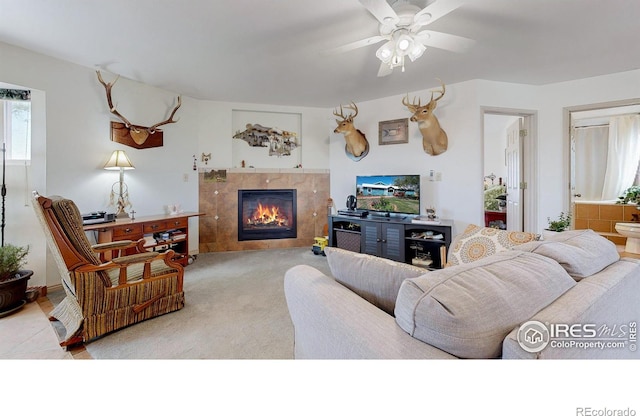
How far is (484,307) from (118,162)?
3.56 m

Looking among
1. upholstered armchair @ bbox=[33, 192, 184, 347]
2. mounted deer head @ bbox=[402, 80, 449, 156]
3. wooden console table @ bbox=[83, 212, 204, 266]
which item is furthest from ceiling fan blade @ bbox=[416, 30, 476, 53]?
wooden console table @ bbox=[83, 212, 204, 266]

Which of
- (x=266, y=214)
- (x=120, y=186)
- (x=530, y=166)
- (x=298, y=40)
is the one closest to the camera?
(x=298, y=40)

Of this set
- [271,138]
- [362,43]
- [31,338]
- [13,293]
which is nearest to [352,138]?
[271,138]

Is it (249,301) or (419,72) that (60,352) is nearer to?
(249,301)

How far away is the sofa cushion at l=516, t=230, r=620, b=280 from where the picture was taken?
2.88 feet

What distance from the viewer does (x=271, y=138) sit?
432 cm

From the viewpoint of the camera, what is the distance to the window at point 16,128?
8.19 feet

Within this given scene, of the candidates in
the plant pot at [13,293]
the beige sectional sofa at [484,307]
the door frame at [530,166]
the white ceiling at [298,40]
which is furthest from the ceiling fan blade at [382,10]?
the plant pot at [13,293]

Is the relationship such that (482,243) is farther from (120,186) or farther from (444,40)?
(120,186)

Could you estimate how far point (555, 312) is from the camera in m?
0.63

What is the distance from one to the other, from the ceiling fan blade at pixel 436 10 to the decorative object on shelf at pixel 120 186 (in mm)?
3144

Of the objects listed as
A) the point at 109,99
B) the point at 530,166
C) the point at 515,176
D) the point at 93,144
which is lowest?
the point at 515,176

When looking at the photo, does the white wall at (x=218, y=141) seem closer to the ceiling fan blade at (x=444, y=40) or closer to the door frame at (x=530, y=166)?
the door frame at (x=530, y=166)
